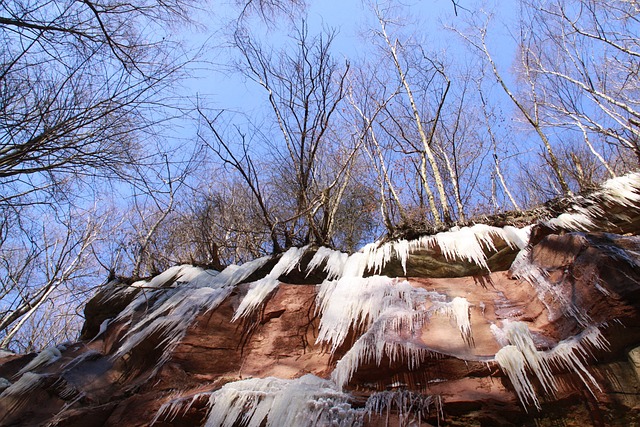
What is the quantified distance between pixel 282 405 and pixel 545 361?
1961 millimetres

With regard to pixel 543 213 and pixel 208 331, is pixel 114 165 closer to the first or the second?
pixel 208 331

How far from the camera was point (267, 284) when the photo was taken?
14.7 ft

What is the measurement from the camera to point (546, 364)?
8.82 ft

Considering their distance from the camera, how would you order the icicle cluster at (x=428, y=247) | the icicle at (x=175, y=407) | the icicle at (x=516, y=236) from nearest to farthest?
the icicle at (x=175, y=407)
the icicle at (x=516, y=236)
the icicle cluster at (x=428, y=247)

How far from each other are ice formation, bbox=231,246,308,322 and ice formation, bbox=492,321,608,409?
8.34 feet

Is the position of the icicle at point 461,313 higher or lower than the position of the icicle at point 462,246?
lower

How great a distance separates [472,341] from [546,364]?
1.92 ft

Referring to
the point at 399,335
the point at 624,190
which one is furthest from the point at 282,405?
the point at 624,190

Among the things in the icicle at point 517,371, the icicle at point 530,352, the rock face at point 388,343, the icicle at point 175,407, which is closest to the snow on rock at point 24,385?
the rock face at point 388,343

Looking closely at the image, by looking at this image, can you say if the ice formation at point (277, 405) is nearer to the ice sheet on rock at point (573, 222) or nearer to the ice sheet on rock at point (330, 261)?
the ice sheet on rock at point (330, 261)

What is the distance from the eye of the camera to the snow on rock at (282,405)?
262 centimetres

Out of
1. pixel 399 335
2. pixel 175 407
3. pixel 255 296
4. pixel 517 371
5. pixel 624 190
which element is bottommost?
pixel 175 407

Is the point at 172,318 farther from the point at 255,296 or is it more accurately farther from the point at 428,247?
the point at 428,247

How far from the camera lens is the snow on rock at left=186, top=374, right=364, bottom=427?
2.62 m
